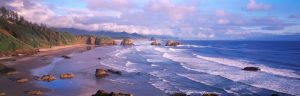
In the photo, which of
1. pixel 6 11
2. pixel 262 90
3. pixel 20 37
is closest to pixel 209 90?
pixel 262 90

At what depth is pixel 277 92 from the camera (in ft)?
96.2

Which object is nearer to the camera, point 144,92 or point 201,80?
point 144,92

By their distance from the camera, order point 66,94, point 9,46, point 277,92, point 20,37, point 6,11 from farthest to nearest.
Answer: point 6,11
point 20,37
point 9,46
point 277,92
point 66,94

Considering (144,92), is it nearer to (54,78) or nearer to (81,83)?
(81,83)

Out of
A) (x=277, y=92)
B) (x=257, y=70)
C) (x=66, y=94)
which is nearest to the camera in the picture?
(x=66, y=94)

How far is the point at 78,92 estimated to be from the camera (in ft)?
93.7

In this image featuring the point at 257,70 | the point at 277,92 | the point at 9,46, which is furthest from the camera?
the point at 9,46

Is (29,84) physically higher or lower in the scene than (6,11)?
lower

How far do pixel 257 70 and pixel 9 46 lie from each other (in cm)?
5286

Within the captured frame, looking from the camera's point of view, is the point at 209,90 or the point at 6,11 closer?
the point at 209,90

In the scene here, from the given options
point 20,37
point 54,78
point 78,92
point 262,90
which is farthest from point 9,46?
point 262,90

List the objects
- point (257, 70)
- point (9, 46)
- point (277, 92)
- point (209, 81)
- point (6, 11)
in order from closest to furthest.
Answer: point (277, 92), point (209, 81), point (257, 70), point (9, 46), point (6, 11)

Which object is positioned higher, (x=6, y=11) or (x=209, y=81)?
(x=6, y=11)

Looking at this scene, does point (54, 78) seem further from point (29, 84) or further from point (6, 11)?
point (6, 11)
